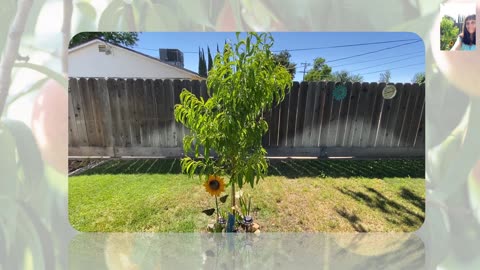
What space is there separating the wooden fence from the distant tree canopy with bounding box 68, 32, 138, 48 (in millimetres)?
377

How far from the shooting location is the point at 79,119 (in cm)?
169

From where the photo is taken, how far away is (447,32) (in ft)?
3.51

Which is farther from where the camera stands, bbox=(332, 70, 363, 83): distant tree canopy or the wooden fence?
the wooden fence

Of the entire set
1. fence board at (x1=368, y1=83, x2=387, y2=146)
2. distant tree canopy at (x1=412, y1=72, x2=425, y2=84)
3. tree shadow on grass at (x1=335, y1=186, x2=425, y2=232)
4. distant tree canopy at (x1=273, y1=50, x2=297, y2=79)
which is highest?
distant tree canopy at (x1=273, y1=50, x2=297, y2=79)

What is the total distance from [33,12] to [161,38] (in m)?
0.54

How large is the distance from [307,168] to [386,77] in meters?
0.83

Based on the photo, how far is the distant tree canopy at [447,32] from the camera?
107cm

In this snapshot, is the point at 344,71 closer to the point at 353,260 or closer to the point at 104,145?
the point at 353,260

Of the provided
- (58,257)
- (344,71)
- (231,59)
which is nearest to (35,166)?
(58,257)

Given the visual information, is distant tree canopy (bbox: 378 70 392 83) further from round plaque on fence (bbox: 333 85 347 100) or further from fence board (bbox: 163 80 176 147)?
fence board (bbox: 163 80 176 147)

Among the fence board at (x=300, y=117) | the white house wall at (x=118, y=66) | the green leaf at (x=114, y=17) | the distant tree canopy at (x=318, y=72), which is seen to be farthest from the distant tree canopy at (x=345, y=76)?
the green leaf at (x=114, y=17)

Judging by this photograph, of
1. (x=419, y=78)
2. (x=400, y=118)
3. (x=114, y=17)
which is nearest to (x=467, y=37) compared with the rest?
(x=419, y=78)

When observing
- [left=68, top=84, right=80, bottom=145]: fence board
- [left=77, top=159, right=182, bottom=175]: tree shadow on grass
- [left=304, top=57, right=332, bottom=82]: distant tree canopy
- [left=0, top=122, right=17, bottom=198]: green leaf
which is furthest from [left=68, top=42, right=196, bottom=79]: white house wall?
[left=304, top=57, right=332, bottom=82]: distant tree canopy

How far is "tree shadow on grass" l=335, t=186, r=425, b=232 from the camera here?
146 cm
